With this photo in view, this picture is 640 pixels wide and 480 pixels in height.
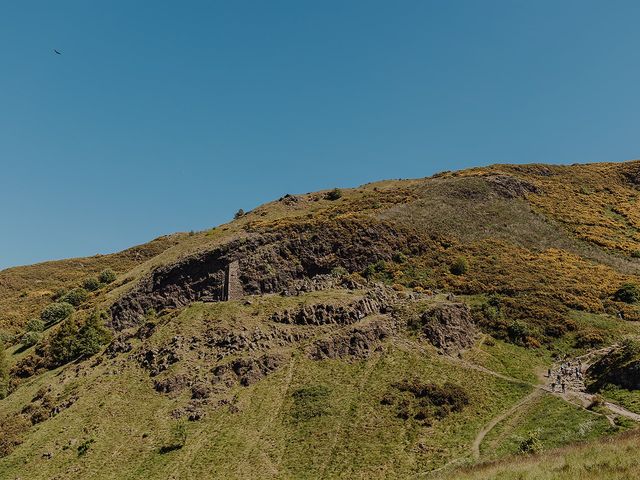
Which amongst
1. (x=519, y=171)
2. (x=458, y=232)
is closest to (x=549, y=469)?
(x=458, y=232)

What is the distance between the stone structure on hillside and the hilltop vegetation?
0.29 m

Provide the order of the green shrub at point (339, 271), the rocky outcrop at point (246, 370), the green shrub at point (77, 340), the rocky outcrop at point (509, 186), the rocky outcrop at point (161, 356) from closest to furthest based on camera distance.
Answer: the rocky outcrop at point (246, 370) < the rocky outcrop at point (161, 356) < the green shrub at point (77, 340) < the green shrub at point (339, 271) < the rocky outcrop at point (509, 186)

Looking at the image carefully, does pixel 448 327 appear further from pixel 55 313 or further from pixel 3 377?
pixel 55 313

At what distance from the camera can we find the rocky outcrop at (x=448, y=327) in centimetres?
5191

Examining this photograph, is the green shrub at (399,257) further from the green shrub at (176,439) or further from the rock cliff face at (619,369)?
the green shrub at (176,439)

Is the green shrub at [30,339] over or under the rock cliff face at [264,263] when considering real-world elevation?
under

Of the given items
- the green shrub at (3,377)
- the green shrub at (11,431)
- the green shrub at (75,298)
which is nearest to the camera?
the green shrub at (11,431)

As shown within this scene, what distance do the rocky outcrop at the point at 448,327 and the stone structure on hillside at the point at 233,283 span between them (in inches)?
1059

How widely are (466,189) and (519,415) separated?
7009 cm

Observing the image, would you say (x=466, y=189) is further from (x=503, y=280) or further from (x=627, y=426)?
(x=627, y=426)

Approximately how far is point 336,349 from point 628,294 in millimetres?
43553

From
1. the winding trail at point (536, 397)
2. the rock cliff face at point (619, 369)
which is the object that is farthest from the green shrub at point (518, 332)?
the rock cliff face at point (619, 369)

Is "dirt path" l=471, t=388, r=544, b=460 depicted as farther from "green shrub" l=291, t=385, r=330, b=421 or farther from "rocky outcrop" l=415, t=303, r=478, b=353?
"green shrub" l=291, t=385, r=330, b=421

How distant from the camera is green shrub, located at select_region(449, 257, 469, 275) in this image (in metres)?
70.5
